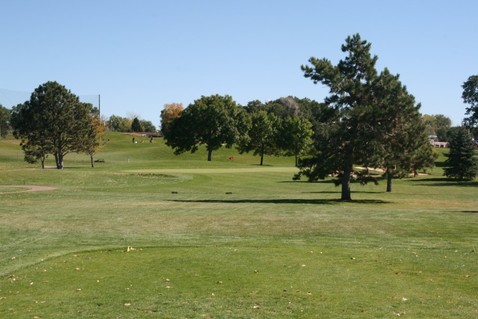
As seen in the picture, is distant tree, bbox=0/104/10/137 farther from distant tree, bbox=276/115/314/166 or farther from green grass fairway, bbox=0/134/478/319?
green grass fairway, bbox=0/134/478/319

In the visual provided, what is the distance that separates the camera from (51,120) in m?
70.2

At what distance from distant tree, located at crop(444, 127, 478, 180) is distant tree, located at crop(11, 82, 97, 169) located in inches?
1817

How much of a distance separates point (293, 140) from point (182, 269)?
89.8 metres

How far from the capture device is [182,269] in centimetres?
1290

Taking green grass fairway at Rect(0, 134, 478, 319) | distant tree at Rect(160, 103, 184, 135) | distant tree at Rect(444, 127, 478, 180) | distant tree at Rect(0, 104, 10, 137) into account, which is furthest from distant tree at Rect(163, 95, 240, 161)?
distant tree at Rect(0, 104, 10, 137)

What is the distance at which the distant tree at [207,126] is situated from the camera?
9981 centimetres

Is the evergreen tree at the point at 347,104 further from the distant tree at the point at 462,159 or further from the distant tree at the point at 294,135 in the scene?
the distant tree at the point at 294,135

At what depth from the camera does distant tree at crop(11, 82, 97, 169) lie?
70.1 metres

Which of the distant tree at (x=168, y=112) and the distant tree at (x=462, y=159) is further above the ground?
the distant tree at (x=168, y=112)

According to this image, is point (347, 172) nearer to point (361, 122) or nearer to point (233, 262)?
point (361, 122)

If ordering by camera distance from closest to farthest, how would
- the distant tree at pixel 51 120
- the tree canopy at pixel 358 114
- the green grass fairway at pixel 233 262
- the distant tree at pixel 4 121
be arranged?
the green grass fairway at pixel 233 262
the tree canopy at pixel 358 114
the distant tree at pixel 51 120
the distant tree at pixel 4 121

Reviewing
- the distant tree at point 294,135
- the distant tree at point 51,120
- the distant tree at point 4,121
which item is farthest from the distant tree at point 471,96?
the distant tree at point 4,121

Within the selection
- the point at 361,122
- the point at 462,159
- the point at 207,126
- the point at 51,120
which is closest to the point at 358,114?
the point at 361,122

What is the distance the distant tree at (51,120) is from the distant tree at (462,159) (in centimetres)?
4616
